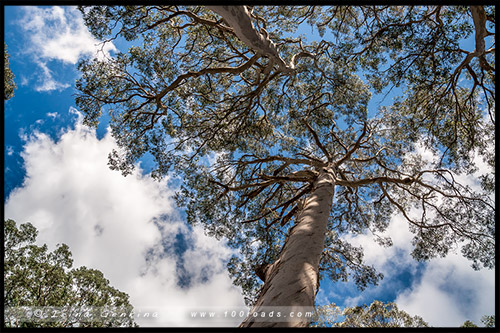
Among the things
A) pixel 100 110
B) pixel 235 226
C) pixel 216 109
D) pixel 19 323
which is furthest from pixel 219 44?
pixel 19 323

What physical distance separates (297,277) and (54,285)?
884cm

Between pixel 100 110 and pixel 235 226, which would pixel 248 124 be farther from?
pixel 100 110

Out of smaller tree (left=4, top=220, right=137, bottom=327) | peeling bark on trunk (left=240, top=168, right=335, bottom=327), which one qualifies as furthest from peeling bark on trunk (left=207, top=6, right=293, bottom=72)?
smaller tree (left=4, top=220, right=137, bottom=327)

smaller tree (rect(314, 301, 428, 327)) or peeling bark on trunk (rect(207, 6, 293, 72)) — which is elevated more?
peeling bark on trunk (rect(207, 6, 293, 72))

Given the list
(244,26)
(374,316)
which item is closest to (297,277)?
(244,26)

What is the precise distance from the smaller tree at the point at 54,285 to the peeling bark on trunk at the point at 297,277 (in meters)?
6.28

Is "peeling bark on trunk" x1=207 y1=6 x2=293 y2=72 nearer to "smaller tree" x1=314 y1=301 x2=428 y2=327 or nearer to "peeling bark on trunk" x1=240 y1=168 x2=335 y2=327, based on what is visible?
"peeling bark on trunk" x1=240 y1=168 x2=335 y2=327

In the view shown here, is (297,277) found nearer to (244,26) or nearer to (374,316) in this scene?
(244,26)

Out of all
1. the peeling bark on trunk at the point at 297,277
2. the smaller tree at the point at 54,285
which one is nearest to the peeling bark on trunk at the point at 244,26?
the peeling bark on trunk at the point at 297,277

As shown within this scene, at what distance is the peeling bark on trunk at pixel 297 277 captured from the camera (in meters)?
2.08

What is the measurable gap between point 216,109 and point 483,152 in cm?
682

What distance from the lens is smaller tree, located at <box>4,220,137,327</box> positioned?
7445mm

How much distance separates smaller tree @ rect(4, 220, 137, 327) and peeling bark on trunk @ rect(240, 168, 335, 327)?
628cm

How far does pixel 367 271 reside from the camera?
6.95 meters
